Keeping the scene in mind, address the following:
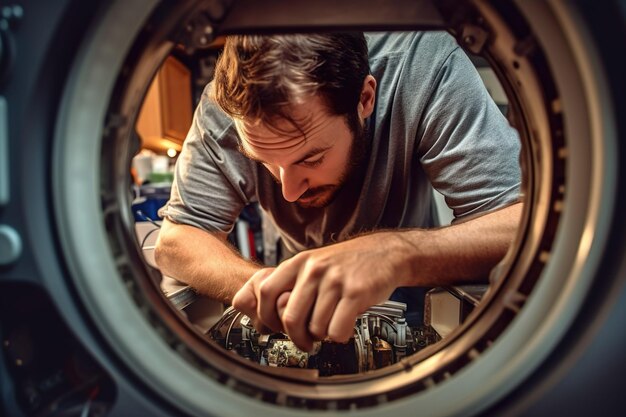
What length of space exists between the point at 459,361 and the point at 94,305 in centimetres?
36

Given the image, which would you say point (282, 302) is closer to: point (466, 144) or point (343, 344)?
point (343, 344)

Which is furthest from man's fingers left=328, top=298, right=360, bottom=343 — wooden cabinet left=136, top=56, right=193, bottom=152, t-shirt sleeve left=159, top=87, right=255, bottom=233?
wooden cabinet left=136, top=56, right=193, bottom=152

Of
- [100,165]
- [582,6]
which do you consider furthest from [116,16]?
[582,6]

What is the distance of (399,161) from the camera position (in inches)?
45.9

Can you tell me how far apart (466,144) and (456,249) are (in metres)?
0.26

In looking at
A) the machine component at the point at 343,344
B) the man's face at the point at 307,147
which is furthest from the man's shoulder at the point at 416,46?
the machine component at the point at 343,344

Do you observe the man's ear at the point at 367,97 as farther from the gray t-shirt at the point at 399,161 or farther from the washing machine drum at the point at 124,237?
the washing machine drum at the point at 124,237

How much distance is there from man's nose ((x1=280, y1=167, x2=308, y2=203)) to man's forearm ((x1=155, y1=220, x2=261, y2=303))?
0.22 m

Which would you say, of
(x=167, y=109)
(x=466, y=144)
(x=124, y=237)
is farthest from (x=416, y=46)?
(x=167, y=109)

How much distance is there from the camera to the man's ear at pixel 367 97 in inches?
41.8

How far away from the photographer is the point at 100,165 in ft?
1.36

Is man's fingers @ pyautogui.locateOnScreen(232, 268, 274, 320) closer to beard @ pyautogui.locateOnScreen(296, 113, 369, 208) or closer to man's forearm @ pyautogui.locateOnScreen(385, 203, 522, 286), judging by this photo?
man's forearm @ pyautogui.locateOnScreen(385, 203, 522, 286)

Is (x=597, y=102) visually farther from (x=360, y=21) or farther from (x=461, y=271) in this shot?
(x=461, y=271)

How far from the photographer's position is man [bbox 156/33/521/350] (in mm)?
699
